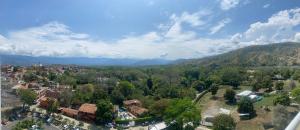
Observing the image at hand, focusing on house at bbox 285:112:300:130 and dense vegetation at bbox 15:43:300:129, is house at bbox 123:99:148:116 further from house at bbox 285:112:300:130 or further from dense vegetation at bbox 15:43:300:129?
house at bbox 285:112:300:130

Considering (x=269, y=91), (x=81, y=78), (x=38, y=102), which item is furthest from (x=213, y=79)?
(x=38, y=102)

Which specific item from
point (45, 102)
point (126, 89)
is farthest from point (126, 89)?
point (45, 102)

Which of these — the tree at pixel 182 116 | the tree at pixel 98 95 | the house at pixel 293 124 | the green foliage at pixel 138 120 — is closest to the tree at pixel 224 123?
the tree at pixel 182 116

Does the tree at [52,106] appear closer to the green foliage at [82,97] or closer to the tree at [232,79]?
the green foliage at [82,97]

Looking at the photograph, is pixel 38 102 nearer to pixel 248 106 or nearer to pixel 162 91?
pixel 162 91

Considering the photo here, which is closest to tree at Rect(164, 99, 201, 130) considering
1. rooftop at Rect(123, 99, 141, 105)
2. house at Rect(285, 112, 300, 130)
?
rooftop at Rect(123, 99, 141, 105)

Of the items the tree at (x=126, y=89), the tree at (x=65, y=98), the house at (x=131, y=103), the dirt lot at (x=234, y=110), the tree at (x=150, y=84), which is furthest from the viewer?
the tree at (x=150, y=84)

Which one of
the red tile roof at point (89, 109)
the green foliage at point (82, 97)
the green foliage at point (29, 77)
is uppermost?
the green foliage at point (29, 77)
